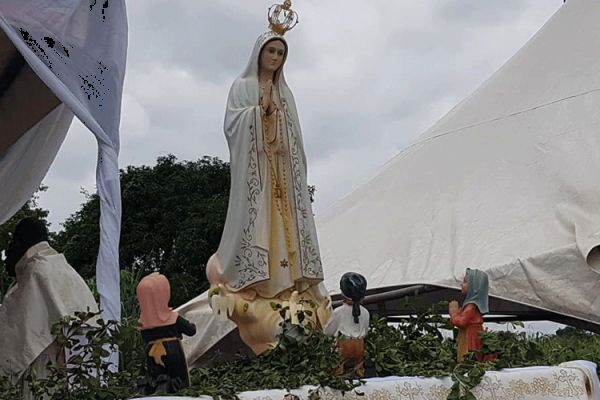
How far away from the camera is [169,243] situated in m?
19.6

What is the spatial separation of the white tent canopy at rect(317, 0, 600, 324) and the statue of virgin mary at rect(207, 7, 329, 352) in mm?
2442

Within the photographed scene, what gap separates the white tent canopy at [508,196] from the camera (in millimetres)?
6484

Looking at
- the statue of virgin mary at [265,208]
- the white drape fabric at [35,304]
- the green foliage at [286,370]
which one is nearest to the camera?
the green foliage at [286,370]

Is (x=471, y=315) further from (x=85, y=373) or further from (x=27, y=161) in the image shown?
(x=27, y=161)

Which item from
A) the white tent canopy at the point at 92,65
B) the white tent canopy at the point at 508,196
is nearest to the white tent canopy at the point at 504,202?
the white tent canopy at the point at 508,196

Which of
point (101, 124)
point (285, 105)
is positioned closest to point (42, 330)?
point (101, 124)

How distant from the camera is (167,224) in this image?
19.8m

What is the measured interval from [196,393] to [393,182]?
224 inches

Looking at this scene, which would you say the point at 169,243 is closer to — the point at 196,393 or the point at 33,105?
the point at 33,105

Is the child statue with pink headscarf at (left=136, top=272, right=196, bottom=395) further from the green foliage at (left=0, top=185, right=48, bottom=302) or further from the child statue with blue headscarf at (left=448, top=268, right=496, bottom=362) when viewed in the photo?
the green foliage at (left=0, top=185, right=48, bottom=302)

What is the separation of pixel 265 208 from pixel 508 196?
3.35 meters

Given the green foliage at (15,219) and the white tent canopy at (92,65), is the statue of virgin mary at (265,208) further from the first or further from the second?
the green foliage at (15,219)

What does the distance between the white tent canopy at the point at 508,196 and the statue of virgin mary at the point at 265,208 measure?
8.01 feet

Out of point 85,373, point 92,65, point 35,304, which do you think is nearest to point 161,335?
point 85,373
